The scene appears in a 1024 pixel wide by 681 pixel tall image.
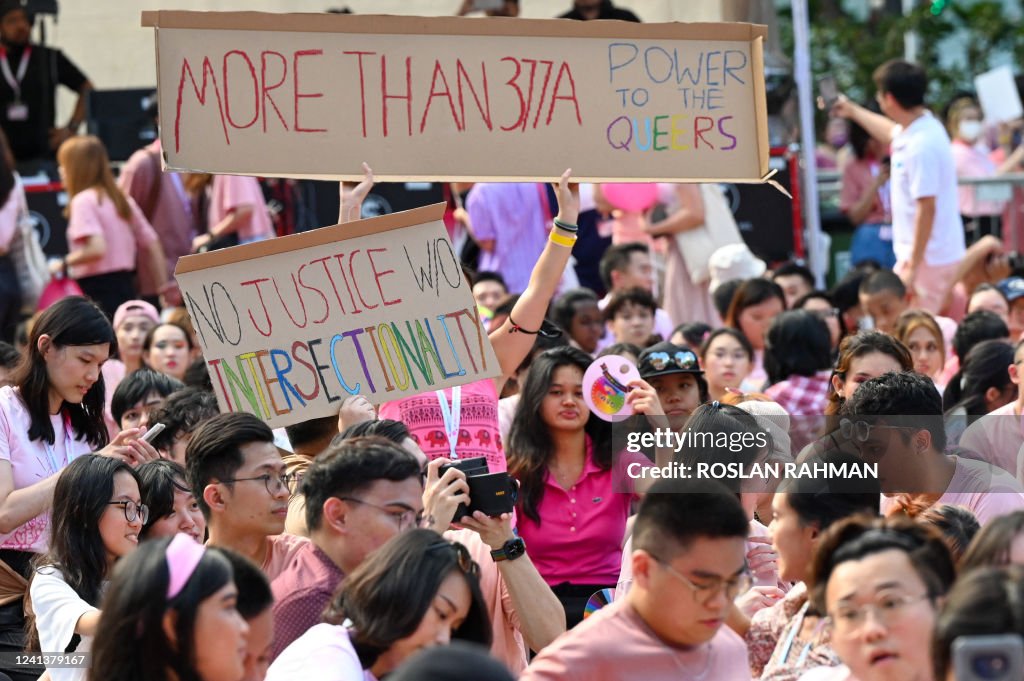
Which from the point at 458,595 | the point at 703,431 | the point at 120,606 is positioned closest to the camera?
the point at 120,606

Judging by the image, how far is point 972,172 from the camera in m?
12.8

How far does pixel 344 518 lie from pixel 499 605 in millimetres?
677

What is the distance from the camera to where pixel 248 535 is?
4738 millimetres

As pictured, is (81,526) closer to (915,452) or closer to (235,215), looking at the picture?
(915,452)

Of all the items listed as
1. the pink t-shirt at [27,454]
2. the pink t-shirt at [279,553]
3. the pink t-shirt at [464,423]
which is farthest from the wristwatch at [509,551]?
the pink t-shirt at [27,454]

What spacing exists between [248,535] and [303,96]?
186 centimetres

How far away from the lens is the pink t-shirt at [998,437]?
6039 mm

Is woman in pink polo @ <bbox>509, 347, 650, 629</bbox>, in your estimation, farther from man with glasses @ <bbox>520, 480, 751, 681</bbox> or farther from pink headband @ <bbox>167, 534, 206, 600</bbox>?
pink headband @ <bbox>167, 534, 206, 600</bbox>

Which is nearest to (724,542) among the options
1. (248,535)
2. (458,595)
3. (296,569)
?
(458,595)

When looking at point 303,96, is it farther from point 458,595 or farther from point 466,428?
point 458,595

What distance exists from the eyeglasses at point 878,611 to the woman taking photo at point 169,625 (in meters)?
1.21

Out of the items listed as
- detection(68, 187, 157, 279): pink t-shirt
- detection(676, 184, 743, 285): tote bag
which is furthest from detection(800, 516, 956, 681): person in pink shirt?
detection(68, 187, 157, 279): pink t-shirt

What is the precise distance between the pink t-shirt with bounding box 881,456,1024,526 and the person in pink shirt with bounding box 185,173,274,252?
20.9 feet

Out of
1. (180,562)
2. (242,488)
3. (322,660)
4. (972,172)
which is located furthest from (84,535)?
(972,172)
